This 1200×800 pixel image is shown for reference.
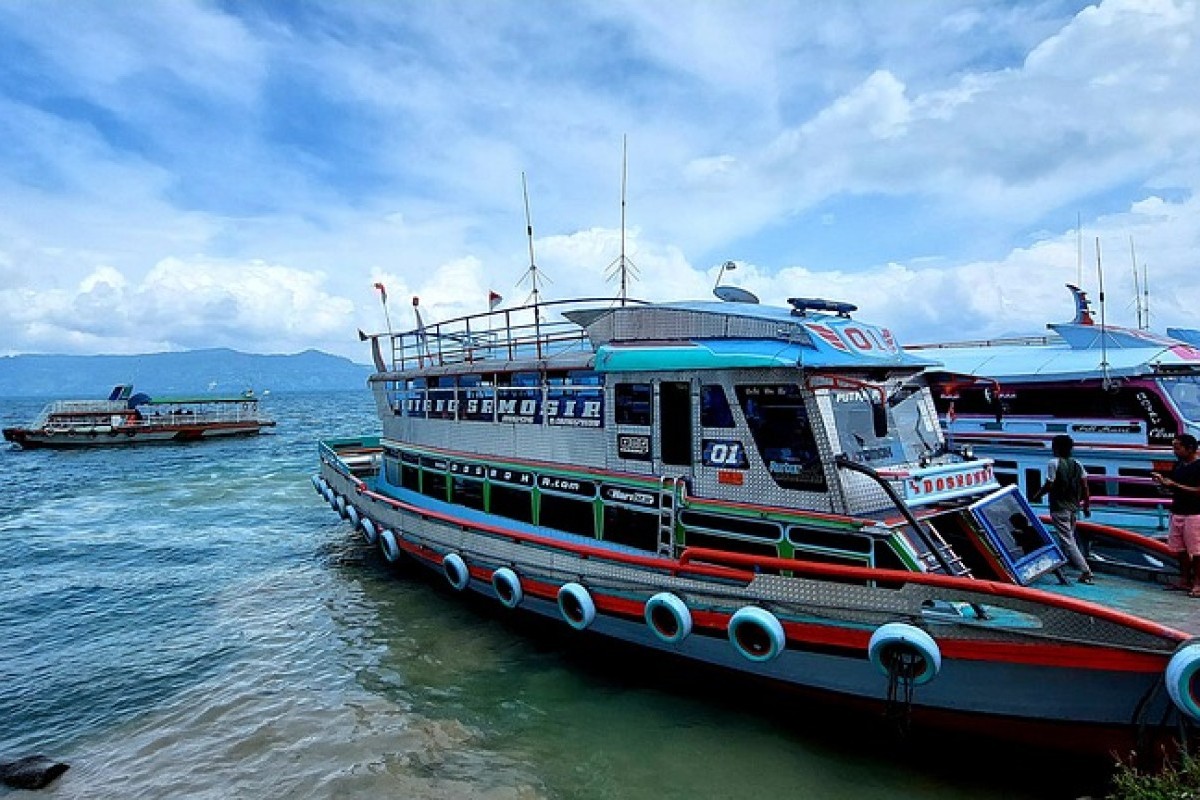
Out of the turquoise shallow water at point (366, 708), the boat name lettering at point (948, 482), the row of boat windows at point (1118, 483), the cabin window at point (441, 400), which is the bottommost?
the turquoise shallow water at point (366, 708)

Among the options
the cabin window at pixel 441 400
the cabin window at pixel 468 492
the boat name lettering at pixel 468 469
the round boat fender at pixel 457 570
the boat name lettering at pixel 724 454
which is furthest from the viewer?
the cabin window at pixel 441 400

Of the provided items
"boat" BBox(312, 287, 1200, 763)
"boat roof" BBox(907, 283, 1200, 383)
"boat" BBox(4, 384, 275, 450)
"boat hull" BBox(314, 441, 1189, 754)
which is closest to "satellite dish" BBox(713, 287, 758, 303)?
"boat" BBox(312, 287, 1200, 763)

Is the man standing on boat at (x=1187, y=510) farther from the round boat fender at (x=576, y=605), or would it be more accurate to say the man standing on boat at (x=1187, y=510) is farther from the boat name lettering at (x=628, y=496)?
the round boat fender at (x=576, y=605)

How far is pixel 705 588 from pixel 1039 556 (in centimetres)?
395

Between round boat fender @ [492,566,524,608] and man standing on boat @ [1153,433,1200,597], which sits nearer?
man standing on boat @ [1153,433,1200,597]

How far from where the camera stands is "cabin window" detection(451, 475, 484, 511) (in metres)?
12.6

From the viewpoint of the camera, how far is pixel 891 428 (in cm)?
914

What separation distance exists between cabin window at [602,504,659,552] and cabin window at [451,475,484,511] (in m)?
3.19

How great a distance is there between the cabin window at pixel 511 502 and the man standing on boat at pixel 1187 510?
8.27 m

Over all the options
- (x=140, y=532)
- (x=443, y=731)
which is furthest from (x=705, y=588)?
(x=140, y=532)

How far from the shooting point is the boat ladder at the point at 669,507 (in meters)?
9.21

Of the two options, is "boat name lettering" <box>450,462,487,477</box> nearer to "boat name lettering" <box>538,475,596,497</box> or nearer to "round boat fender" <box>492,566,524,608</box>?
"boat name lettering" <box>538,475,596,497</box>

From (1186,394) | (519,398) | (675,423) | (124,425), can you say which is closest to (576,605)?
(675,423)

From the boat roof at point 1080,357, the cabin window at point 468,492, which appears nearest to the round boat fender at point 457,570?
the cabin window at point 468,492
